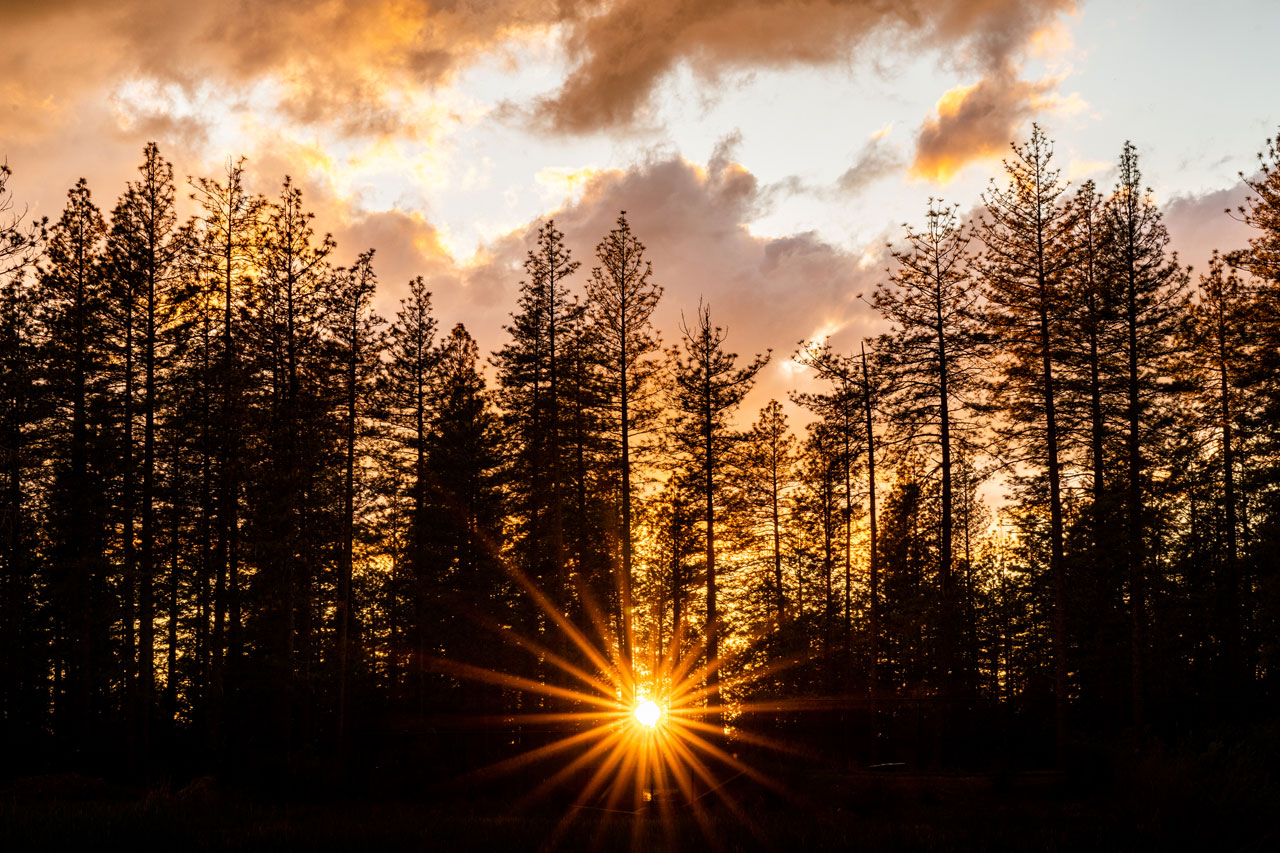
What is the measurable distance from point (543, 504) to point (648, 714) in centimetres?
876

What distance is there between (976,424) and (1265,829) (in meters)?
14.1

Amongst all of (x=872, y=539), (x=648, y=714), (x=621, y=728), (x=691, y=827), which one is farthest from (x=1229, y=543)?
(x=691, y=827)

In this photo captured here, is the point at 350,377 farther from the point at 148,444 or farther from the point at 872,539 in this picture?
the point at 872,539

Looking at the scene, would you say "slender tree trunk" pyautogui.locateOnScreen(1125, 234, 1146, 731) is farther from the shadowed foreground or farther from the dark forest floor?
the dark forest floor

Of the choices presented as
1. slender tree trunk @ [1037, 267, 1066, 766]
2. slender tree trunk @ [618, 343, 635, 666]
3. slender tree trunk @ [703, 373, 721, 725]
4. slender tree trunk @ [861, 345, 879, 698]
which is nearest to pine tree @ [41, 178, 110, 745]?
slender tree trunk @ [618, 343, 635, 666]

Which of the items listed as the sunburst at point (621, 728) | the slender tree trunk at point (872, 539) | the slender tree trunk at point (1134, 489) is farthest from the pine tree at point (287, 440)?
the slender tree trunk at point (1134, 489)

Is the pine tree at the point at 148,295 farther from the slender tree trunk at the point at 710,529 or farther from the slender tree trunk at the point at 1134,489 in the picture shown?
the slender tree trunk at the point at 1134,489

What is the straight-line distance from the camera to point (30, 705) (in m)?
27.0

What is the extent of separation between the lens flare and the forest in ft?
3.99

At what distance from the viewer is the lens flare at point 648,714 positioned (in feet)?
88.7

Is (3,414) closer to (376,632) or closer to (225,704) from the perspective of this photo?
(225,704)

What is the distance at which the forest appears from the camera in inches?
819

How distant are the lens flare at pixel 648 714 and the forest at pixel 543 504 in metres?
1.22

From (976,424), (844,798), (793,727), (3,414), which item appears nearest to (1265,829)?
(844,798)
